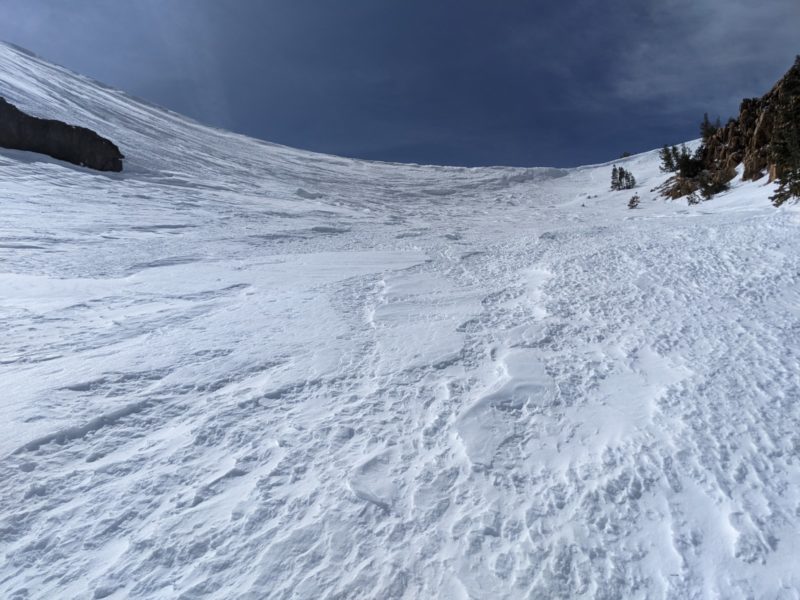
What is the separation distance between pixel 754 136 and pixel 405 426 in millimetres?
21296

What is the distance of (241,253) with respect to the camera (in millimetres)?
9523

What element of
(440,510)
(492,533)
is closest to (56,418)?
(440,510)

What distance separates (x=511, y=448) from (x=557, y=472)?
363mm

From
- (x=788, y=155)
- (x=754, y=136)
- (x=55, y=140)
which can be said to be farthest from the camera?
(x=55, y=140)

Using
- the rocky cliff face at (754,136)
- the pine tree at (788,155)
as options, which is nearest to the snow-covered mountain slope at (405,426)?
the pine tree at (788,155)

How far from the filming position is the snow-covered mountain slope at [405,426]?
7.72 ft

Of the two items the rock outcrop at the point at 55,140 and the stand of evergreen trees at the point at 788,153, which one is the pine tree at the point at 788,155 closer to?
the stand of evergreen trees at the point at 788,153

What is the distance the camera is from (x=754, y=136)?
17.7 metres

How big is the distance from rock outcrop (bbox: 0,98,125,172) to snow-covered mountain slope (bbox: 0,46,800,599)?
1367 cm

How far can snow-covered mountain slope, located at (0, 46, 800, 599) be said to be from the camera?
7.72 feet

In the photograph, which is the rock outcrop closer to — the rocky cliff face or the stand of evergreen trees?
the stand of evergreen trees

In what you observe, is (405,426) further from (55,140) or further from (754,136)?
(55,140)

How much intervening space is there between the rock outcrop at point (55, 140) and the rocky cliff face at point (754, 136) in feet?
80.1

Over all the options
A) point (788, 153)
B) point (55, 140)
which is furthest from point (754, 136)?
point (55, 140)
